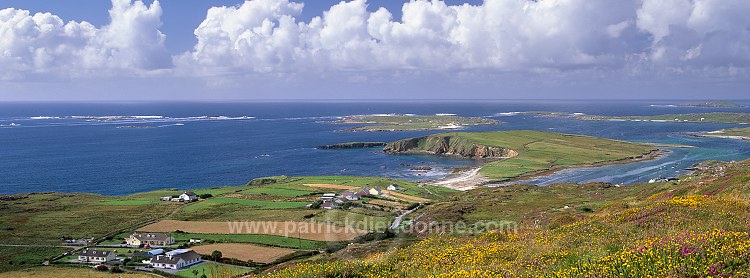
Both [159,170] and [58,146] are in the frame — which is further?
[58,146]

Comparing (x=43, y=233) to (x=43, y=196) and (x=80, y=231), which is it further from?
(x=43, y=196)

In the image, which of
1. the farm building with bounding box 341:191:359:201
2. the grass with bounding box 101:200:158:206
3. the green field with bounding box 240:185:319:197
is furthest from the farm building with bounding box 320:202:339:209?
the grass with bounding box 101:200:158:206

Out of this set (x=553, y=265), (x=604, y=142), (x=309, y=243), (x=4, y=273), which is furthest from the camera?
(x=604, y=142)

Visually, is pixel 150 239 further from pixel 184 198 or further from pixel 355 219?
pixel 184 198

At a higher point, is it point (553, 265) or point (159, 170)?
point (553, 265)

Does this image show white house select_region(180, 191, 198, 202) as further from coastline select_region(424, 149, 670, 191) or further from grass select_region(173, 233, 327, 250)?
coastline select_region(424, 149, 670, 191)

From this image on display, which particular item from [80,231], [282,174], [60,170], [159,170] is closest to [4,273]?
[80,231]

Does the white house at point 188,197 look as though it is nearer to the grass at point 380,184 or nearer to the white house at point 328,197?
the grass at point 380,184
